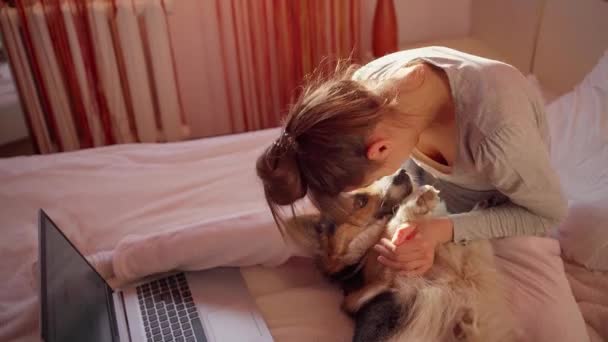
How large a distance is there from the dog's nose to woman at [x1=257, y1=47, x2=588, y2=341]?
57 millimetres

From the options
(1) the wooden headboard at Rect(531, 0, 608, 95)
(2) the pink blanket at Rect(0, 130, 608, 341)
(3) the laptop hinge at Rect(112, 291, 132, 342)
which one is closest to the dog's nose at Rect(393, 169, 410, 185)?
(2) the pink blanket at Rect(0, 130, 608, 341)

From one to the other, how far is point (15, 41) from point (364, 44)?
1405 mm

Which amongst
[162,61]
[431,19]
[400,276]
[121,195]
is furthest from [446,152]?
[431,19]

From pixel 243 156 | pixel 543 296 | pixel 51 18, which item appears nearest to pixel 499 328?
pixel 543 296

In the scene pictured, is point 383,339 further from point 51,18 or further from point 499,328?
point 51,18

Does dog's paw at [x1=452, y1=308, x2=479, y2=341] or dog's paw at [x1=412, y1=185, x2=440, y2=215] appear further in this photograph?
dog's paw at [x1=412, y1=185, x2=440, y2=215]

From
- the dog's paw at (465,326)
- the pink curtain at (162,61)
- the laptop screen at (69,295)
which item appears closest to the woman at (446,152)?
the dog's paw at (465,326)

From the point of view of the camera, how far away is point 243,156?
61.7 inches

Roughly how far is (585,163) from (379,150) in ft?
2.39

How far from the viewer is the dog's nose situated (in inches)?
41.2

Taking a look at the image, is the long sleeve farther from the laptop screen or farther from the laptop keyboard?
the laptop screen

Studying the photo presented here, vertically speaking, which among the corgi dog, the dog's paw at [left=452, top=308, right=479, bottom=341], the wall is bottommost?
the dog's paw at [left=452, top=308, right=479, bottom=341]

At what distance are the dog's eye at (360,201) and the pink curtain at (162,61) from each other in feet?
3.69

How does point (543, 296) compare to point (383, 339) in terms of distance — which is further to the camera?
point (543, 296)
